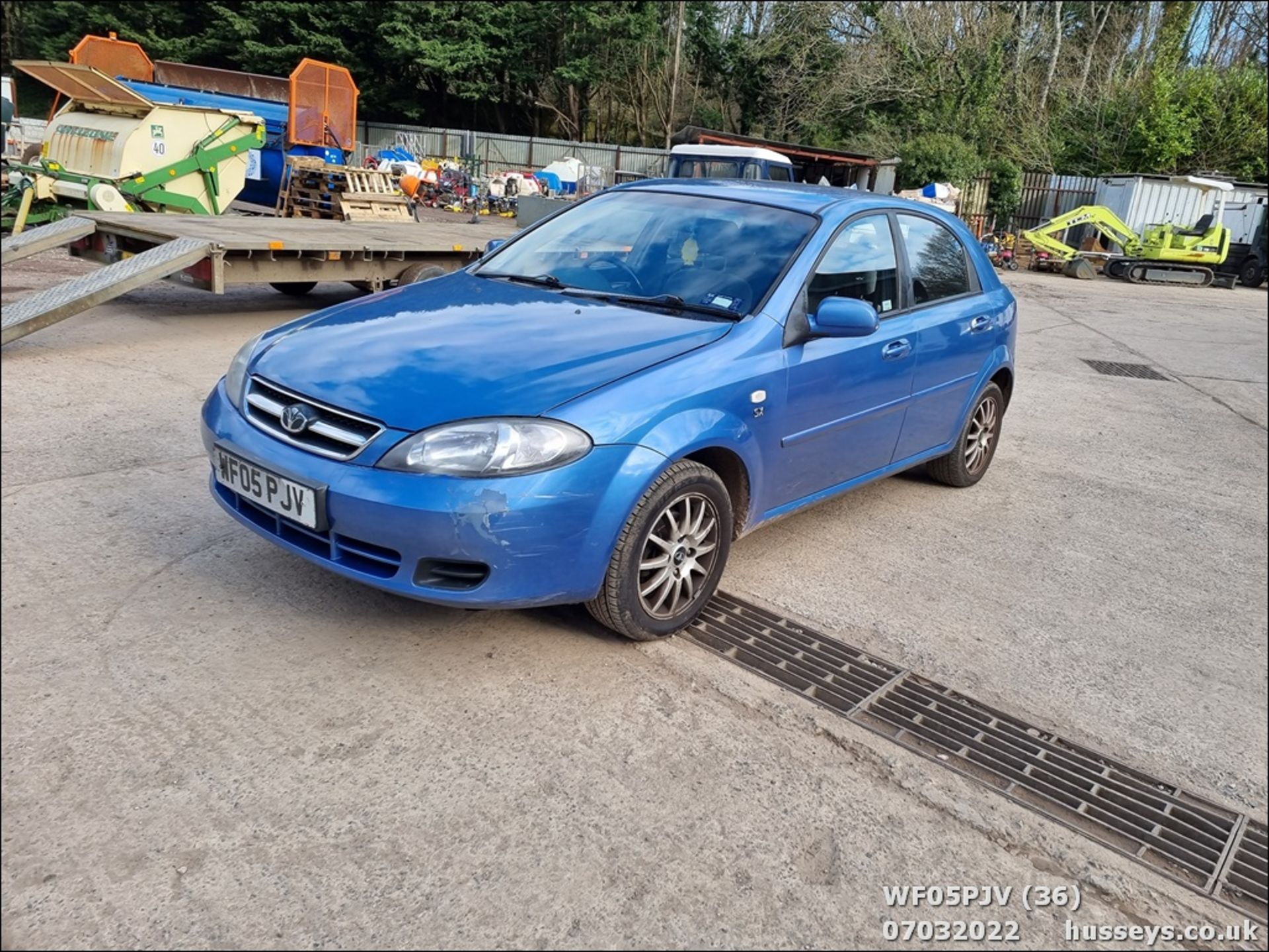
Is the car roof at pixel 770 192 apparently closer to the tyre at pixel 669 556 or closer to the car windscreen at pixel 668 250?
the car windscreen at pixel 668 250

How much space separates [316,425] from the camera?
10.1ft

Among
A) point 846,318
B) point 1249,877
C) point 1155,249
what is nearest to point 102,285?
point 846,318

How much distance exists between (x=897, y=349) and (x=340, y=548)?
8.68 feet

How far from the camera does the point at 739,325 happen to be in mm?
3652

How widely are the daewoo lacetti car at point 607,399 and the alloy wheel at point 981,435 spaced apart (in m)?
0.66

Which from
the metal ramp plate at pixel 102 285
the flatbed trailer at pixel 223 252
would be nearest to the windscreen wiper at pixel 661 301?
the flatbed trailer at pixel 223 252

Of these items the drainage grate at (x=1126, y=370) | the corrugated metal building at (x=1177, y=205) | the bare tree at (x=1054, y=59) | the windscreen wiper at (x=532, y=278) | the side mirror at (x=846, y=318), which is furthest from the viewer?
the bare tree at (x=1054, y=59)

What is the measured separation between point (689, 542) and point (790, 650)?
57 cm

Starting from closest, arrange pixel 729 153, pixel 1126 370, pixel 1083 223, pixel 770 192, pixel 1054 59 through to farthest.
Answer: pixel 770 192, pixel 1126 370, pixel 729 153, pixel 1083 223, pixel 1054 59

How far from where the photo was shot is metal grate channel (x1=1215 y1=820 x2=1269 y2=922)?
2.48 meters

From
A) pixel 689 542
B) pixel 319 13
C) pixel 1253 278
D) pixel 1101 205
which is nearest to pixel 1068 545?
pixel 689 542

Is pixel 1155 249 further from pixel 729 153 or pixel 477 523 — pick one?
pixel 477 523

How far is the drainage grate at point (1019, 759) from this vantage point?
263 cm

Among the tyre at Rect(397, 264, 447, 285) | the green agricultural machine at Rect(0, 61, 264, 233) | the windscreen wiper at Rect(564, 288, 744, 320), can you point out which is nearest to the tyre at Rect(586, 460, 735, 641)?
the windscreen wiper at Rect(564, 288, 744, 320)
